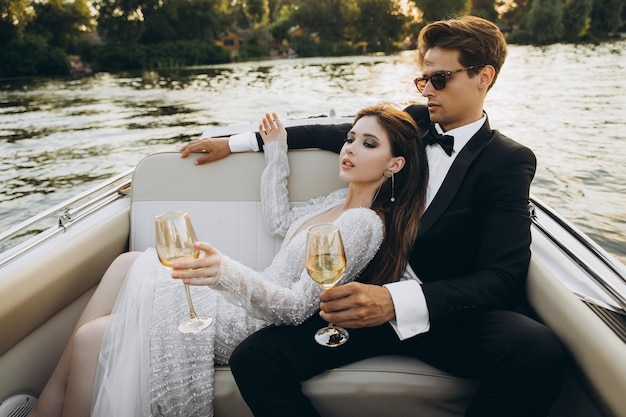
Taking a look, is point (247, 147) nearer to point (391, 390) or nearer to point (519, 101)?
point (391, 390)

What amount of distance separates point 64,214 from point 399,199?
149 cm

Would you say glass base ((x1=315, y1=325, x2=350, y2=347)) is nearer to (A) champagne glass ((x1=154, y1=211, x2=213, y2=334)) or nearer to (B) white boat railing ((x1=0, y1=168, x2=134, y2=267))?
(A) champagne glass ((x1=154, y1=211, x2=213, y2=334))

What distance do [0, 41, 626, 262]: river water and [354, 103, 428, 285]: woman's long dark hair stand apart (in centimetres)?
148

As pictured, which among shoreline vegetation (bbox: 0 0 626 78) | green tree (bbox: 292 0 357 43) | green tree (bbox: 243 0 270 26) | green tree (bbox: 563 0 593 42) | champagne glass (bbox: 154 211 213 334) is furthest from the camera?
green tree (bbox: 243 0 270 26)

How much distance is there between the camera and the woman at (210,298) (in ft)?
4.49

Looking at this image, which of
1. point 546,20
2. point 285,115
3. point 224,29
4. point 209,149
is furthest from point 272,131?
point 224,29

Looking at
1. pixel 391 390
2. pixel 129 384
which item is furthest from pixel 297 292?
pixel 129 384

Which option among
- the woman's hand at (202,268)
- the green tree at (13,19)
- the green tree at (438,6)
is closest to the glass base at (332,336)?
the woman's hand at (202,268)

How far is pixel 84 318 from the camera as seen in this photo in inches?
64.2

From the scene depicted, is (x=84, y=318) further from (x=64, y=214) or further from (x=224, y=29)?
(x=224, y=29)

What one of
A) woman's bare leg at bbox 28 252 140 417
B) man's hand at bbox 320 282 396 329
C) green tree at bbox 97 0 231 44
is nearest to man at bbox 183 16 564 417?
man's hand at bbox 320 282 396 329

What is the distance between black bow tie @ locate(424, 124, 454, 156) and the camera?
5.84 feet

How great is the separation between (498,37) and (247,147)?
3.98 feet

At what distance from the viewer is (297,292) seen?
4.91 feet
